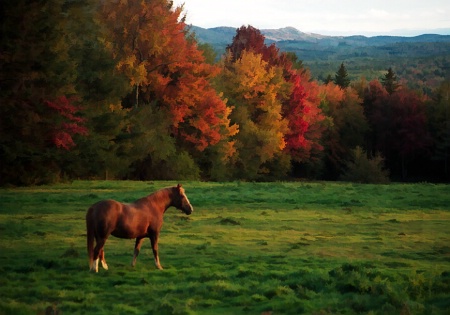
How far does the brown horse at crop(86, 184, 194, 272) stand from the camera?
13922mm

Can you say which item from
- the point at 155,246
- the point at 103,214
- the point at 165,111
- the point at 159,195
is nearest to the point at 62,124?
the point at 165,111

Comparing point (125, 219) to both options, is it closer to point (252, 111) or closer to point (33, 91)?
point (33, 91)

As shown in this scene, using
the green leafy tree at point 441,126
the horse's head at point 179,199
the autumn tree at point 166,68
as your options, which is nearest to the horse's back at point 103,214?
the horse's head at point 179,199

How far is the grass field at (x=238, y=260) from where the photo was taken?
38.1 ft

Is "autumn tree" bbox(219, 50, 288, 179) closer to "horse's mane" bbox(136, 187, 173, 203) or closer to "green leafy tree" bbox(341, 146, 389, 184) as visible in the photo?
"green leafy tree" bbox(341, 146, 389, 184)

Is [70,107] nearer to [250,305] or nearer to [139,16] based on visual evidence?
[139,16]

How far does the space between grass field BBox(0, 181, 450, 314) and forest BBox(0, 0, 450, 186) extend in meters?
4.41

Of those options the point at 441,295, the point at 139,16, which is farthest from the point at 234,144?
the point at 441,295

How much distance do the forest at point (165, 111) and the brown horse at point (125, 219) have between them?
17.5 meters

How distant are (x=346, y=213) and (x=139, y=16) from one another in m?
22.9

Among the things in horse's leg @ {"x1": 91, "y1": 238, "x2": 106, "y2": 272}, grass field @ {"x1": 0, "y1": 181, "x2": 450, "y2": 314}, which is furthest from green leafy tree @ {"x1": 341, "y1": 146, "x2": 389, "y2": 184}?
horse's leg @ {"x1": 91, "y1": 238, "x2": 106, "y2": 272}

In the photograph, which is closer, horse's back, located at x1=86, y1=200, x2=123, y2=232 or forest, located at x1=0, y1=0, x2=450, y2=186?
horse's back, located at x1=86, y1=200, x2=123, y2=232

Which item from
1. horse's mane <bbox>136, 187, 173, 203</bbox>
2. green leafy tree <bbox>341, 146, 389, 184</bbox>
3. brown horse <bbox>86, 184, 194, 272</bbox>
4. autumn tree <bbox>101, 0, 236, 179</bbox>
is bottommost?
green leafy tree <bbox>341, 146, 389, 184</bbox>

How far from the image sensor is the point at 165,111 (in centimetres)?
4662
